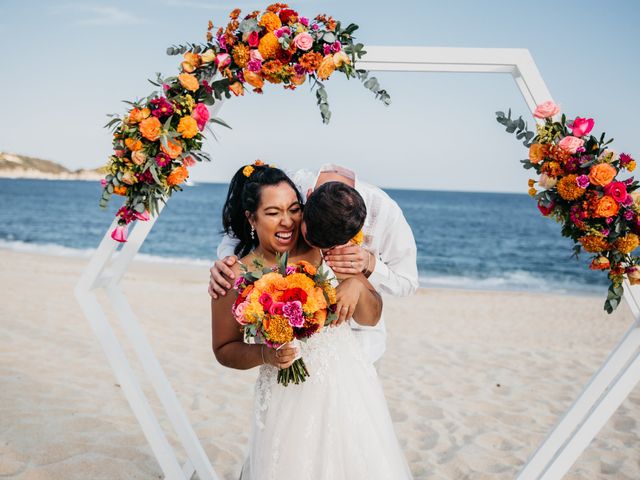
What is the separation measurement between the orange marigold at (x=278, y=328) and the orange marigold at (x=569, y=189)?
58.0 inches

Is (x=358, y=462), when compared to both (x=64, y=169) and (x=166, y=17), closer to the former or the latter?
(x=166, y=17)

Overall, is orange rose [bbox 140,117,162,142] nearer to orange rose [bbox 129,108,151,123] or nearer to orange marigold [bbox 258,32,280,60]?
orange rose [bbox 129,108,151,123]

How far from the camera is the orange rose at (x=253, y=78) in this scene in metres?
2.87

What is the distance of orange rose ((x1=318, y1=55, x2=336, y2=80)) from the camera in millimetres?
2807

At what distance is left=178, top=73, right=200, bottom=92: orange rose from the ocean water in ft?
29.4

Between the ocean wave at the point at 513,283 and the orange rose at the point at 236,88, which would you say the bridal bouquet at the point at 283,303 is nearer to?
the orange rose at the point at 236,88

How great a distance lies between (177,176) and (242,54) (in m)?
0.66

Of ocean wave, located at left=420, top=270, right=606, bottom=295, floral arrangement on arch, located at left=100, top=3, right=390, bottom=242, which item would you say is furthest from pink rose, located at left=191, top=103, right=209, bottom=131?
ocean wave, located at left=420, top=270, right=606, bottom=295

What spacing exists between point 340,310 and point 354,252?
14.4 inches

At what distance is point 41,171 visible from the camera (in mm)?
70750

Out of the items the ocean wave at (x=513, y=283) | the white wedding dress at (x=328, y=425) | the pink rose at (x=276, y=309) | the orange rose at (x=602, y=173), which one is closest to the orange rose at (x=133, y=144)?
the pink rose at (x=276, y=309)

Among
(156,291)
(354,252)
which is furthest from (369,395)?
(156,291)

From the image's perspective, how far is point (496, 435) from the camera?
4871 mm

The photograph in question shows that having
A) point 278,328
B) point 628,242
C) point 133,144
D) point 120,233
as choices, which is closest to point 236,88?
point 133,144
